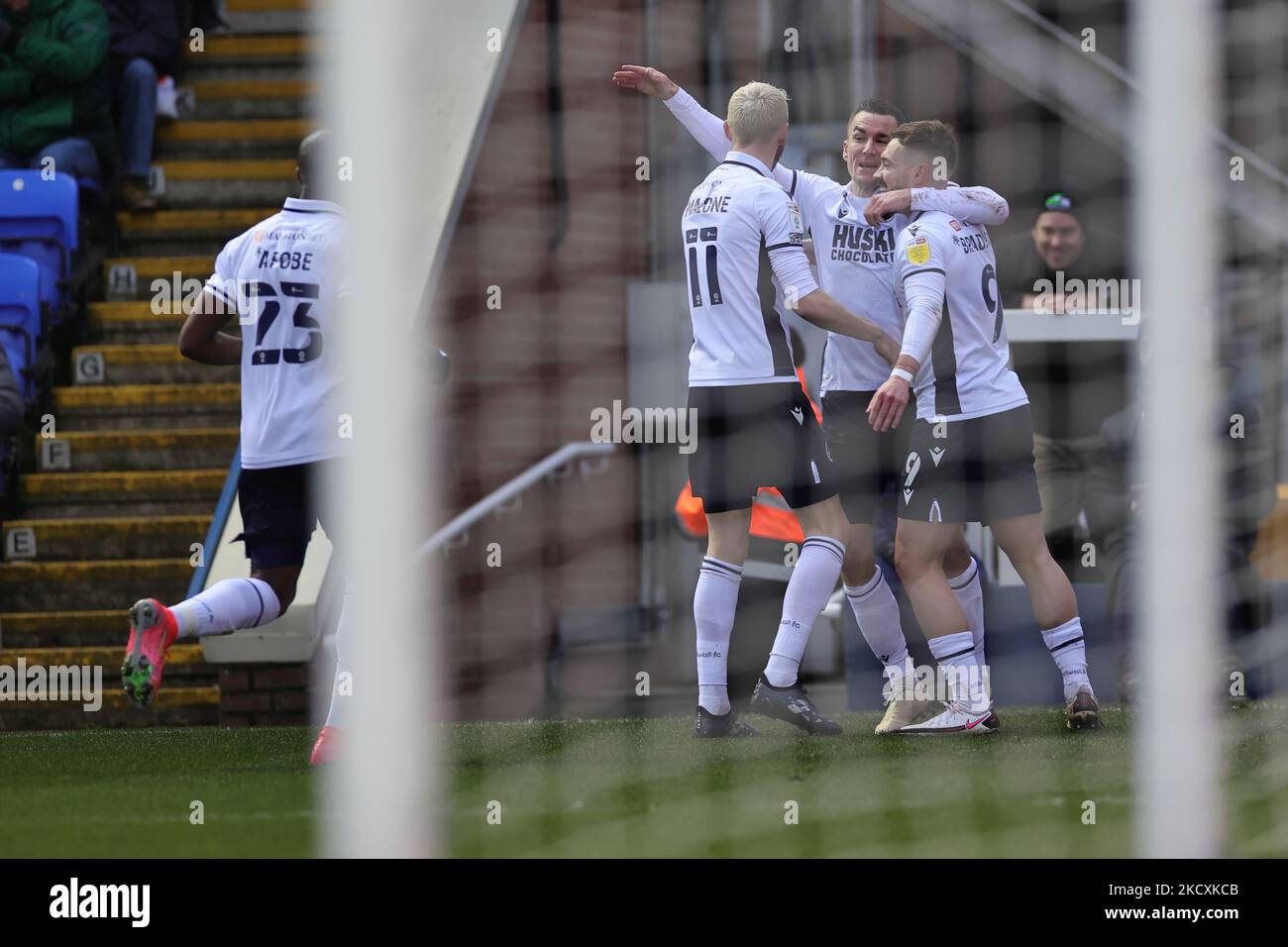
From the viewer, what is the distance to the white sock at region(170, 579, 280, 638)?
18.7 ft

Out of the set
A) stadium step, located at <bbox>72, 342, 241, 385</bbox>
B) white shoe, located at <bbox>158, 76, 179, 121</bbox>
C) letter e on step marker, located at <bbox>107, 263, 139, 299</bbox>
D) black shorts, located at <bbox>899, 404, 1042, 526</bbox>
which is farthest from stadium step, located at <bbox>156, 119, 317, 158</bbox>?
black shorts, located at <bbox>899, 404, 1042, 526</bbox>

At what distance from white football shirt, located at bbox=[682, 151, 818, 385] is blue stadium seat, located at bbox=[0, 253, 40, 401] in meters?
3.87

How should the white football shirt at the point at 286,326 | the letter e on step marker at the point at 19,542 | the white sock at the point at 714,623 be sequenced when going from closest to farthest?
the white sock at the point at 714,623
the white football shirt at the point at 286,326
the letter e on step marker at the point at 19,542

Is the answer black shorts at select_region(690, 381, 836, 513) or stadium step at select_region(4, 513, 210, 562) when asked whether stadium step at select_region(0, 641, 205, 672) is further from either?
black shorts at select_region(690, 381, 836, 513)

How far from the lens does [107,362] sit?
928 centimetres

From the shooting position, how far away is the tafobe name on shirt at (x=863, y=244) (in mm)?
6039

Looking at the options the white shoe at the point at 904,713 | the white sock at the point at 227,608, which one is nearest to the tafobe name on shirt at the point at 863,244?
the white shoe at the point at 904,713

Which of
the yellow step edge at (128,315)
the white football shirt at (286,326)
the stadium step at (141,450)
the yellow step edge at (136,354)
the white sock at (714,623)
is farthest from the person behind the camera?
the yellow step edge at (128,315)

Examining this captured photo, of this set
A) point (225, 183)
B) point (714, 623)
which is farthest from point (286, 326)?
point (225, 183)

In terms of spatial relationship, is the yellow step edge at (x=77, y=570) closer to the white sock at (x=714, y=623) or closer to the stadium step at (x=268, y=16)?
the white sock at (x=714, y=623)

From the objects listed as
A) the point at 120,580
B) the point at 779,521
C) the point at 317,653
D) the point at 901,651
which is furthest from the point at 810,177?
the point at 120,580

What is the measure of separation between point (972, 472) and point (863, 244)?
0.95 metres

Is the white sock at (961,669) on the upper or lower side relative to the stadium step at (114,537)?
lower

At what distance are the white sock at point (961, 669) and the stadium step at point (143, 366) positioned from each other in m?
4.73
